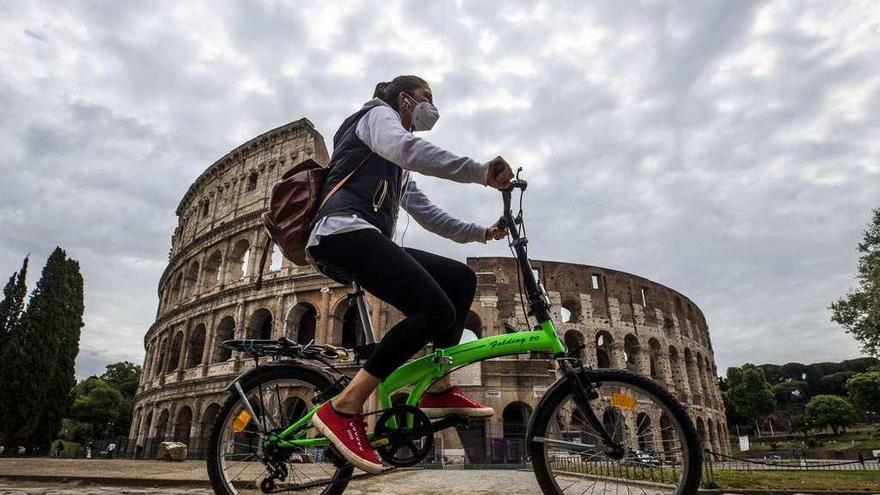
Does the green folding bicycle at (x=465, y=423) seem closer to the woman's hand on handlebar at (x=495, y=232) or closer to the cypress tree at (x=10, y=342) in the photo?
the woman's hand on handlebar at (x=495, y=232)

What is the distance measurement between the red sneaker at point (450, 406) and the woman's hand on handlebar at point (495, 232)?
959mm

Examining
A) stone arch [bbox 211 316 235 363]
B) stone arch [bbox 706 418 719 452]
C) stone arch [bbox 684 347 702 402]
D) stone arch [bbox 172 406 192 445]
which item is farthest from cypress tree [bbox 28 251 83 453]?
stone arch [bbox 706 418 719 452]

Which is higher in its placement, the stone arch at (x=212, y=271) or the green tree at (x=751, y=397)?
the stone arch at (x=212, y=271)

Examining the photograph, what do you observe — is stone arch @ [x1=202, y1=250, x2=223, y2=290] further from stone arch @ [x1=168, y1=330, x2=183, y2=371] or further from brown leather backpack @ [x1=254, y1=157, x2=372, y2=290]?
brown leather backpack @ [x1=254, y1=157, x2=372, y2=290]

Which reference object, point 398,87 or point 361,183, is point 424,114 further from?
point 361,183

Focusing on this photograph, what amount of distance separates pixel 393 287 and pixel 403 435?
69 centimetres

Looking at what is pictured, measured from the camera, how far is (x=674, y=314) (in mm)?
26531

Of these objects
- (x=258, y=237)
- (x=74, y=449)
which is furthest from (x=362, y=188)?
(x=74, y=449)

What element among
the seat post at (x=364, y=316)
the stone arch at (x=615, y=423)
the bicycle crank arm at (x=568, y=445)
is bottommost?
the bicycle crank arm at (x=568, y=445)

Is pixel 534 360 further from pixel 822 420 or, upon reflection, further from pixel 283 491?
pixel 822 420

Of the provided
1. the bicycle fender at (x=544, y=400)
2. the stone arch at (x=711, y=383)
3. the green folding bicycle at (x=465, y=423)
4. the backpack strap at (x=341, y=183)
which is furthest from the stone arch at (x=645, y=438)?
the stone arch at (x=711, y=383)

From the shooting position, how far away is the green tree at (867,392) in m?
43.8

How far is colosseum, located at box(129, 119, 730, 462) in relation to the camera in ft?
63.5

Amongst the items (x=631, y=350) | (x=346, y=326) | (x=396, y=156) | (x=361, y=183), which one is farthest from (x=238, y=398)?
(x=631, y=350)
